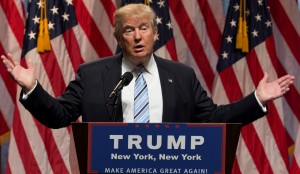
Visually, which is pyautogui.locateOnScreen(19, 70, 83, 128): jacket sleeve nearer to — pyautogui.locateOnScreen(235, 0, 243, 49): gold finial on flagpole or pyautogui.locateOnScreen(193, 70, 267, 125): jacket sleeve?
pyautogui.locateOnScreen(193, 70, 267, 125): jacket sleeve

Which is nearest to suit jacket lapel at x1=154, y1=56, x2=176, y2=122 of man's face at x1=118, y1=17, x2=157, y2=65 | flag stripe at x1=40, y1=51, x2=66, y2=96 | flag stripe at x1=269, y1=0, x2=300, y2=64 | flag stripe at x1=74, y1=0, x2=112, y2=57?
man's face at x1=118, y1=17, x2=157, y2=65

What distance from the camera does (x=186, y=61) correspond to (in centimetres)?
537

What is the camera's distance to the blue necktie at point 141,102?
2798 millimetres

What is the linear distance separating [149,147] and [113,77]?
0.65m

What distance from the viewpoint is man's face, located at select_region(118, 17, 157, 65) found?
2812 mm

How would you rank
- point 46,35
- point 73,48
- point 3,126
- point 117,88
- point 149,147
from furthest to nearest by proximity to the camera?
point 3,126, point 73,48, point 46,35, point 117,88, point 149,147

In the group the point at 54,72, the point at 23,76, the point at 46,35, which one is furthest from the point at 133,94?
the point at 54,72

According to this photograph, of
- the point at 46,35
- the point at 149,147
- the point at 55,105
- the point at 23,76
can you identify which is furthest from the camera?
the point at 46,35

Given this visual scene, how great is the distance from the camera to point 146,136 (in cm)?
232

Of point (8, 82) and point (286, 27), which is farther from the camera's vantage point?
point (286, 27)

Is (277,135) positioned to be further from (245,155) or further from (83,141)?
(83,141)

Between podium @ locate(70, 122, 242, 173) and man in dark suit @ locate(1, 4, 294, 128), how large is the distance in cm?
45

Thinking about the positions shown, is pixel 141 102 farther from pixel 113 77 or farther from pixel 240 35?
pixel 240 35

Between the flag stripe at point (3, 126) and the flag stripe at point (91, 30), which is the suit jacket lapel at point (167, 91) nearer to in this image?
the flag stripe at point (91, 30)
